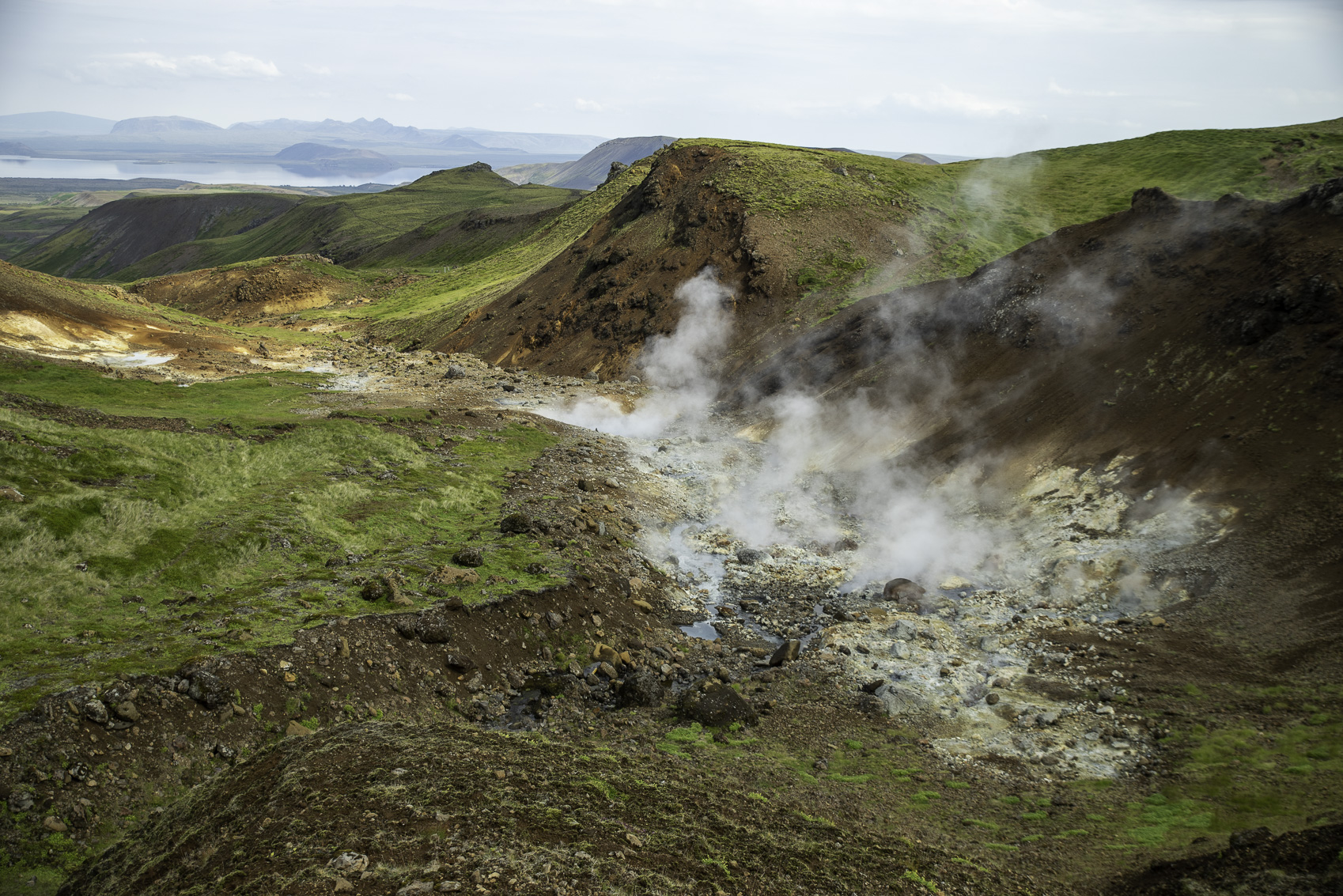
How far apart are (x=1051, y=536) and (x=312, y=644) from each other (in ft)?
74.6

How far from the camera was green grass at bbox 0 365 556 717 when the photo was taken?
16.0 meters

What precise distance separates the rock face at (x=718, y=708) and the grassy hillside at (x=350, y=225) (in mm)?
133987

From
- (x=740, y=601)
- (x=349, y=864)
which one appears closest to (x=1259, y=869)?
(x=349, y=864)

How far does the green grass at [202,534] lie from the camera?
16000mm

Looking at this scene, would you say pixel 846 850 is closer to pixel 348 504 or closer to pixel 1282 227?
pixel 348 504

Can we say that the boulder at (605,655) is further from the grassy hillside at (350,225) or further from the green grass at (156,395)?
the grassy hillside at (350,225)

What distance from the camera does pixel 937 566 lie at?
1004 inches

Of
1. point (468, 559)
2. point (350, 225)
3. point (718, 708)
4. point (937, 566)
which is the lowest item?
point (718, 708)

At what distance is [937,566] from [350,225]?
169232 mm

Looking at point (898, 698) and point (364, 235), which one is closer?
Result: point (898, 698)

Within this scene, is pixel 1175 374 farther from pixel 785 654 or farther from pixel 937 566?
pixel 785 654

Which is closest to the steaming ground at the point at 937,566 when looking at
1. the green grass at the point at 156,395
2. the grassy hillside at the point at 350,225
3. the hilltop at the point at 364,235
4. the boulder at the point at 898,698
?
the boulder at the point at 898,698

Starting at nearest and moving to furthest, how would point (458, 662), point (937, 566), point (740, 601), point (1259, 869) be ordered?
point (1259, 869), point (458, 662), point (740, 601), point (937, 566)

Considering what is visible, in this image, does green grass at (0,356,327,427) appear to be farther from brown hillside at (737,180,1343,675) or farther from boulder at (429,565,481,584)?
brown hillside at (737,180,1343,675)
